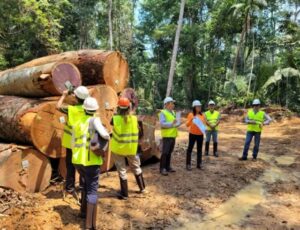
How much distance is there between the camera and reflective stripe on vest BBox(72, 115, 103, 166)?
17.7 feet

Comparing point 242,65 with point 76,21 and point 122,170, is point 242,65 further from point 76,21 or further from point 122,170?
point 122,170

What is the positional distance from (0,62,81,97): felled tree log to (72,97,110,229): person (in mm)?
2474

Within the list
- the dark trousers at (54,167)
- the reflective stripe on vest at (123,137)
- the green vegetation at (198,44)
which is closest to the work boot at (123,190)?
the reflective stripe on vest at (123,137)

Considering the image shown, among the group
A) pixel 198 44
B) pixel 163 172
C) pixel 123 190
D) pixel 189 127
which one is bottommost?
pixel 163 172

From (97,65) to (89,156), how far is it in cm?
392

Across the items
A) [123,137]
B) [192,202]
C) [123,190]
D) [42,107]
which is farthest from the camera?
[42,107]

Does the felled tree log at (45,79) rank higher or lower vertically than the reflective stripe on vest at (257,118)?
higher

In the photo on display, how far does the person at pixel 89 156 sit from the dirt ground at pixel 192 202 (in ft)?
1.47

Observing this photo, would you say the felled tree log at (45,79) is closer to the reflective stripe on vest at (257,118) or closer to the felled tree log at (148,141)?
the felled tree log at (148,141)

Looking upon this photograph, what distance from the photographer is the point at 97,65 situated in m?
Result: 8.86

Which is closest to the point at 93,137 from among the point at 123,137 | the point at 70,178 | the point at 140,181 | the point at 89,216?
the point at 89,216

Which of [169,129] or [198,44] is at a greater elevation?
[198,44]

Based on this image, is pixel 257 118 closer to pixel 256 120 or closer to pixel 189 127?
pixel 256 120

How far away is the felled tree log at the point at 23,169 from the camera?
263 inches
